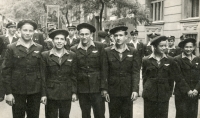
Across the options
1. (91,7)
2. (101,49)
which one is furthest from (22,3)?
(101,49)

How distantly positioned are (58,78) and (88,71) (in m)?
0.64

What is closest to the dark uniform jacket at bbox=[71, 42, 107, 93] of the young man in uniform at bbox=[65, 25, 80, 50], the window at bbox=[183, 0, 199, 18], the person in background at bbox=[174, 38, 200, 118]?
the person in background at bbox=[174, 38, 200, 118]

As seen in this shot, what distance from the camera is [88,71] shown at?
5.38 meters

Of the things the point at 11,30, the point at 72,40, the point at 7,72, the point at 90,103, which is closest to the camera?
the point at 7,72

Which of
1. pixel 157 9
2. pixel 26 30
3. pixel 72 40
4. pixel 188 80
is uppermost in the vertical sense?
pixel 157 9

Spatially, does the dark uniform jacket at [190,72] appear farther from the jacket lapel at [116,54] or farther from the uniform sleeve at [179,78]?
the jacket lapel at [116,54]

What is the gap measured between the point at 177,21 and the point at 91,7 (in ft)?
15.0

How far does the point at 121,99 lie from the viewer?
534cm

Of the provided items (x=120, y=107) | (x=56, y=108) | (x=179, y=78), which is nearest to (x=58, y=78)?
(x=56, y=108)

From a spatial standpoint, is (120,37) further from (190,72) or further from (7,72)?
(7,72)

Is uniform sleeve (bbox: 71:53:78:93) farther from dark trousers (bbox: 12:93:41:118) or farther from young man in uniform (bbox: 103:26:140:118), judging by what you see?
dark trousers (bbox: 12:93:41:118)

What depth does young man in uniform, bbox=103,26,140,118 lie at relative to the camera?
5.21 metres

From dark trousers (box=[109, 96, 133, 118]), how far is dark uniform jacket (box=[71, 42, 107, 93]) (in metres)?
0.38

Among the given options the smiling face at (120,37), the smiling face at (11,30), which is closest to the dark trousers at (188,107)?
the smiling face at (120,37)
